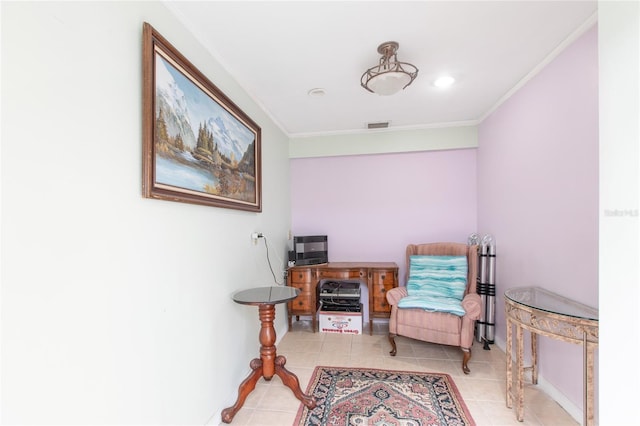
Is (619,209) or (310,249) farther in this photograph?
(310,249)

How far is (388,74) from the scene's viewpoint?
1.78 metres

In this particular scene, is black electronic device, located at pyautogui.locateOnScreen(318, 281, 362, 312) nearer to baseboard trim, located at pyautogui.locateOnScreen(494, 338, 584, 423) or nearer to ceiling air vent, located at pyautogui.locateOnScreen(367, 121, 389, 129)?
baseboard trim, located at pyautogui.locateOnScreen(494, 338, 584, 423)

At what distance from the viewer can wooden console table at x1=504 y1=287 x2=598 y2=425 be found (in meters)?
1.35

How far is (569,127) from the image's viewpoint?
1.76 m

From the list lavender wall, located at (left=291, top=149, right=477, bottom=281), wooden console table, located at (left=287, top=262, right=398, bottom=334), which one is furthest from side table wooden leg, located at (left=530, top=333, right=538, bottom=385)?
lavender wall, located at (left=291, top=149, right=477, bottom=281)

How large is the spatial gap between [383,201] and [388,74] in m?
1.86

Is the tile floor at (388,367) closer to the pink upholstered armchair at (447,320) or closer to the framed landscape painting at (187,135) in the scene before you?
the pink upholstered armchair at (447,320)

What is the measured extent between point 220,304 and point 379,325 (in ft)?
7.15

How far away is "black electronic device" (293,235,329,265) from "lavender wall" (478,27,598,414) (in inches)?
73.2

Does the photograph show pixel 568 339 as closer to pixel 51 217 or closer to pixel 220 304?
pixel 220 304

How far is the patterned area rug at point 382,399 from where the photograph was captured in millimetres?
1713

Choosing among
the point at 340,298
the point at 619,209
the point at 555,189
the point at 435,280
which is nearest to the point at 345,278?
the point at 340,298

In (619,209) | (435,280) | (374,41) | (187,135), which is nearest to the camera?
(619,209)

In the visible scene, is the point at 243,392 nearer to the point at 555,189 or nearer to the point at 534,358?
the point at 534,358
